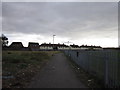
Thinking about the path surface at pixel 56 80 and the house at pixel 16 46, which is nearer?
the path surface at pixel 56 80

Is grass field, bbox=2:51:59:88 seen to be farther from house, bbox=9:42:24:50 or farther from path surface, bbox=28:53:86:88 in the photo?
house, bbox=9:42:24:50

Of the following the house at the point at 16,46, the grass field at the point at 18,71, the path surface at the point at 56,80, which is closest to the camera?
the path surface at the point at 56,80

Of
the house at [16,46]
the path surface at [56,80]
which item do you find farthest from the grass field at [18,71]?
the house at [16,46]

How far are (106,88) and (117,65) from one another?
1359 millimetres

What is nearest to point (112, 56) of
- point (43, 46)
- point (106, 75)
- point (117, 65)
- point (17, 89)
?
point (117, 65)

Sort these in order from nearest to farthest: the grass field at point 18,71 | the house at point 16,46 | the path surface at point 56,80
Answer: the path surface at point 56,80 < the grass field at point 18,71 < the house at point 16,46

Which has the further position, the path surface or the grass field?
the grass field

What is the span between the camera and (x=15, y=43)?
14525 cm

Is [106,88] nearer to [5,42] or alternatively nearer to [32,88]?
[32,88]

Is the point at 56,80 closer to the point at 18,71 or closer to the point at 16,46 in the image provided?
the point at 18,71

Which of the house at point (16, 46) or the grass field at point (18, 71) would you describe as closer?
the grass field at point (18, 71)

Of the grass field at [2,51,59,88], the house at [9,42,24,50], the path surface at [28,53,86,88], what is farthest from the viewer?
the house at [9,42,24,50]

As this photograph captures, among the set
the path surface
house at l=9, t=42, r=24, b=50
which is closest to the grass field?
the path surface

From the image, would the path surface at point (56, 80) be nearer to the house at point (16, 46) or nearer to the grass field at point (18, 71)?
the grass field at point (18, 71)
